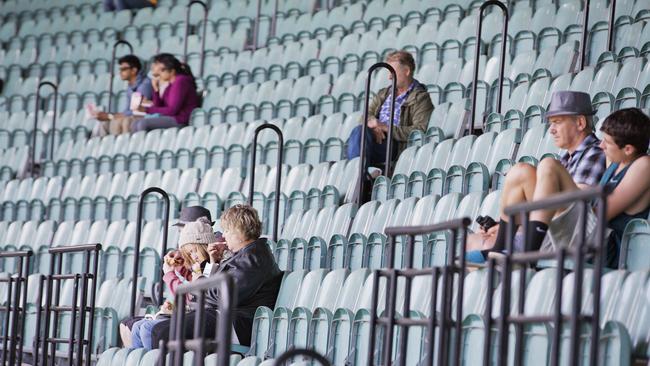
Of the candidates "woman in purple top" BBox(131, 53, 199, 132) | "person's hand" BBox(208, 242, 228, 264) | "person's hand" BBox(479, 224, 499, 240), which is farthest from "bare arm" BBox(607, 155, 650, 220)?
"woman in purple top" BBox(131, 53, 199, 132)

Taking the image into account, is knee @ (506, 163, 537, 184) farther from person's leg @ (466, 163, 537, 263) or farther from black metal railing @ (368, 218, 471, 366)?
black metal railing @ (368, 218, 471, 366)

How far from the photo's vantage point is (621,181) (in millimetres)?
4773

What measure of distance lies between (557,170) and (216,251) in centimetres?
184

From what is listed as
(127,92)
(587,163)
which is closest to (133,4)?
(127,92)

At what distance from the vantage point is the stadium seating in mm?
5281

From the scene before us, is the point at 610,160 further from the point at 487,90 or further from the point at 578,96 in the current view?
the point at 487,90

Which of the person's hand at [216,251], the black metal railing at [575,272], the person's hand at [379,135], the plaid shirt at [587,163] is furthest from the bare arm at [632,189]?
the person's hand at [379,135]

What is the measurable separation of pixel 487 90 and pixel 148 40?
5.36m

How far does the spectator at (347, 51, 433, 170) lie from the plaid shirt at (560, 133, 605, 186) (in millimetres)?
2184

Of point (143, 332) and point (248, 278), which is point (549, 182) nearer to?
point (248, 278)

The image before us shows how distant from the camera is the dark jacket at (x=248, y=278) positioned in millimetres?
5543

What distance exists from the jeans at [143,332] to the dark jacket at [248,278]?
0.29 meters

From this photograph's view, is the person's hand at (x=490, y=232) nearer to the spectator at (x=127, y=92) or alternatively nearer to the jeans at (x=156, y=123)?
the jeans at (x=156, y=123)

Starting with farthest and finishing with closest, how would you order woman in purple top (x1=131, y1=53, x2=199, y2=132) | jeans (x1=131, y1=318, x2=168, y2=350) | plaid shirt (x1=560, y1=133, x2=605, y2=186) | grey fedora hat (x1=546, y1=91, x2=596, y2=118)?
woman in purple top (x1=131, y1=53, x2=199, y2=132)
jeans (x1=131, y1=318, x2=168, y2=350)
grey fedora hat (x1=546, y1=91, x2=596, y2=118)
plaid shirt (x1=560, y1=133, x2=605, y2=186)
